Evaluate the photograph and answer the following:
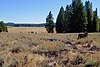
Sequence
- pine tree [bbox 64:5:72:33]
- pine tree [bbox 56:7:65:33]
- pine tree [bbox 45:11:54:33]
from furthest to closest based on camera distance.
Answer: pine tree [bbox 45:11:54:33] → pine tree [bbox 56:7:65:33] → pine tree [bbox 64:5:72:33]

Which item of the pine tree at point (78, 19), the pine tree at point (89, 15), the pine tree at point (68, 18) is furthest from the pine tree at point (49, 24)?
the pine tree at point (78, 19)

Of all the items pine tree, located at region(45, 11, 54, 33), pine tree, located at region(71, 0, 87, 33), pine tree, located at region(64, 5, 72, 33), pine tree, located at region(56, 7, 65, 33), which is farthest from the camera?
pine tree, located at region(45, 11, 54, 33)

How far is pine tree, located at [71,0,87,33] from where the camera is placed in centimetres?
7381

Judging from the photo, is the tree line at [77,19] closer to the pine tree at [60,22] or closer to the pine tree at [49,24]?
the pine tree at [60,22]

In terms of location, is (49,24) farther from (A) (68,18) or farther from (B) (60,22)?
(A) (68,18)

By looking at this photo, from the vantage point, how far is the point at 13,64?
1216 cm

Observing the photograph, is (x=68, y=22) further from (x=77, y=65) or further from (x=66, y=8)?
(x=77, y=65)

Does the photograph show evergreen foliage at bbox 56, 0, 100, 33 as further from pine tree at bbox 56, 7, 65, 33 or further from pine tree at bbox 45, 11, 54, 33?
pine tree at bbox 45, 11, 54, 33

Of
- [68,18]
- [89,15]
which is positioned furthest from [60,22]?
[89,15]

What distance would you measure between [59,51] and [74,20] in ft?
195

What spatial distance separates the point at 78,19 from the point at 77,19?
26cm

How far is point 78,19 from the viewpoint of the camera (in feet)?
243

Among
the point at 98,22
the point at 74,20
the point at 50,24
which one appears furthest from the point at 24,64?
the point at 50,24

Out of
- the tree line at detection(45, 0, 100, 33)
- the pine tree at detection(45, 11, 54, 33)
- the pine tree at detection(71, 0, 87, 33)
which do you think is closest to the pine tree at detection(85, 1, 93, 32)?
the tree line at detection(45, 0, 100, 33)
